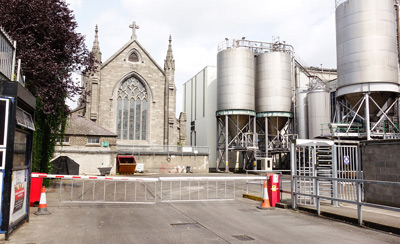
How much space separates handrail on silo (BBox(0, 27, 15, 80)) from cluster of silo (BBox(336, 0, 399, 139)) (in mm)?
29399

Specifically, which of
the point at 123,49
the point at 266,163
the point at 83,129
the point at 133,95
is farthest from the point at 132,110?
the point at 266,163

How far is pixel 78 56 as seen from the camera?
17.9 m

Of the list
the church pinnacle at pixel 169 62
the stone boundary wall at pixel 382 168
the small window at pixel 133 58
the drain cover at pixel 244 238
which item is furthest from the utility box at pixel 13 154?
the church pinnacle at pixel 169 62

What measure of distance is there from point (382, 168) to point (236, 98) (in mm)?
30944

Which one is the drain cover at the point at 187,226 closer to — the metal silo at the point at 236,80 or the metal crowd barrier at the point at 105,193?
the metal crowd barrier at the point at 105,193

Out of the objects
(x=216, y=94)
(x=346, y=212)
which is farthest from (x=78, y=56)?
(x=216, y=94)

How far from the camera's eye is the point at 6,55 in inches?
311

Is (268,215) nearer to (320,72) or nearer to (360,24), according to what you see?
(360,24)

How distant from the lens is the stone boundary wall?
12672 mm

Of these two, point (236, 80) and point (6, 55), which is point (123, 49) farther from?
point (6, 55)

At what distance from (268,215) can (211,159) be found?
39.9m

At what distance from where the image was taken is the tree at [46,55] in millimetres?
14269

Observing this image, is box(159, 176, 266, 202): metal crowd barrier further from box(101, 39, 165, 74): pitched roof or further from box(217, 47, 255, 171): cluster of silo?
box(101, 39, 165, 74): pitched roof

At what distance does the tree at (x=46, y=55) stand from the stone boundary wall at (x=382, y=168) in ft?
45.8
